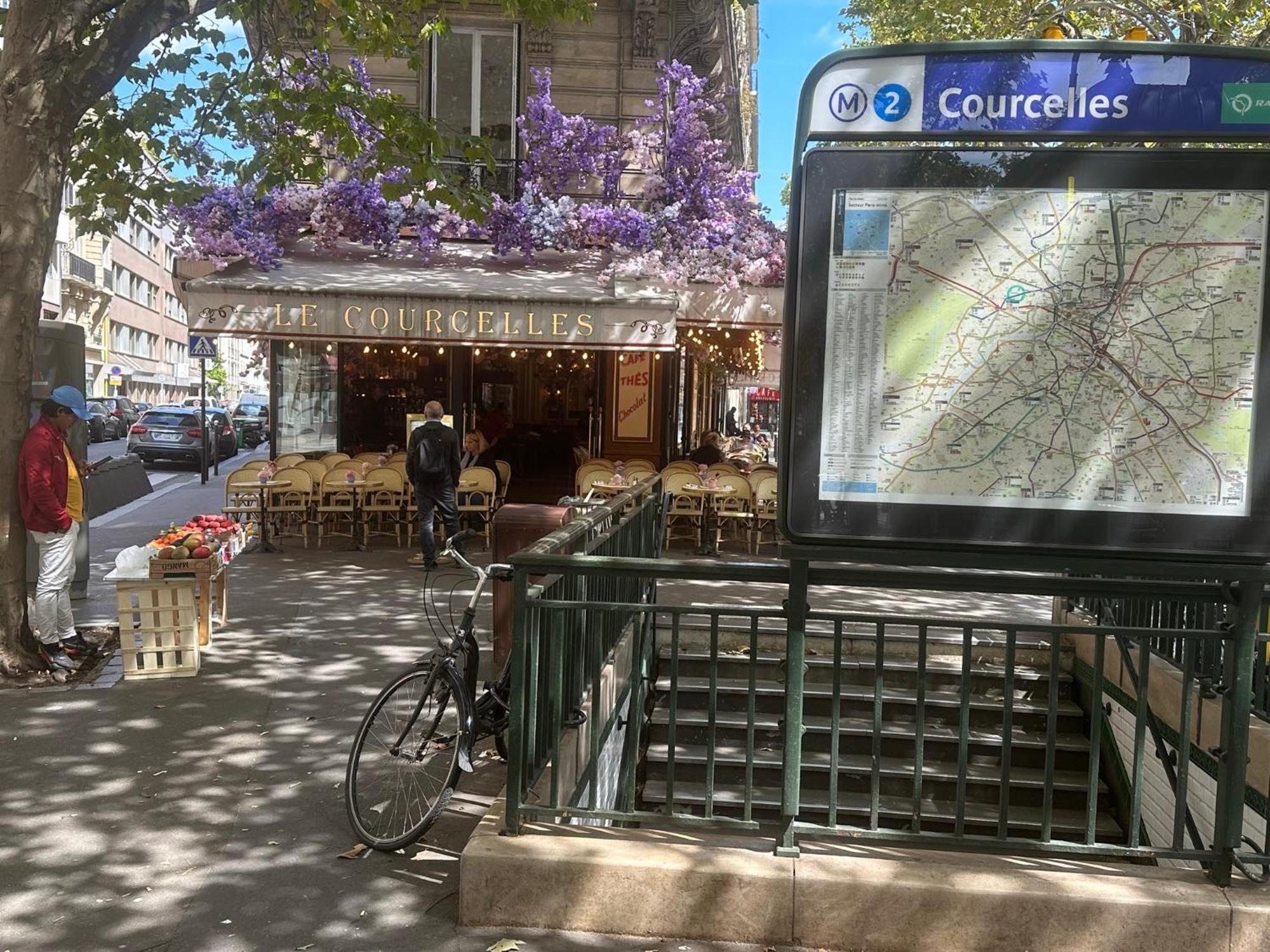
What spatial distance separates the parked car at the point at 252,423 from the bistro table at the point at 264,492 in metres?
26.7

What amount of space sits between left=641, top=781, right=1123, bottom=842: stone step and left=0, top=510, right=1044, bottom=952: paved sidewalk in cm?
211

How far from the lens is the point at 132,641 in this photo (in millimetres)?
7156

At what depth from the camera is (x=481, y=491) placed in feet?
44.7

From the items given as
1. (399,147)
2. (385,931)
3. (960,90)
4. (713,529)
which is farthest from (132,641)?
(713,529)

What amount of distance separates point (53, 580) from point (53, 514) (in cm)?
48

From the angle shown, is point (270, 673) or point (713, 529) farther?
point (713, 529)

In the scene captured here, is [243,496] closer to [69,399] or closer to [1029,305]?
[69,399]

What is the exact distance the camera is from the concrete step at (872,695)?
7.59 meters

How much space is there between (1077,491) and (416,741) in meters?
2.87

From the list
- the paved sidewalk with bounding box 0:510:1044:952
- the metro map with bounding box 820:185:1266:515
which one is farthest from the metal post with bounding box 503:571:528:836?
the metro map with bounding box 820:185:1266:515

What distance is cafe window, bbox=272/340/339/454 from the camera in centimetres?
1714

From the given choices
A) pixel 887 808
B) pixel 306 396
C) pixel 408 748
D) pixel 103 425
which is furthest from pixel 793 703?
pixel 103 425

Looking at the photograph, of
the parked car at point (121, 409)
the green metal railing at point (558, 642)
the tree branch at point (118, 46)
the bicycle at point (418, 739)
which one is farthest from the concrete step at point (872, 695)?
the parked car at point (121, 409)

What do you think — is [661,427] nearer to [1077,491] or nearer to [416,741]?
[416,741]
